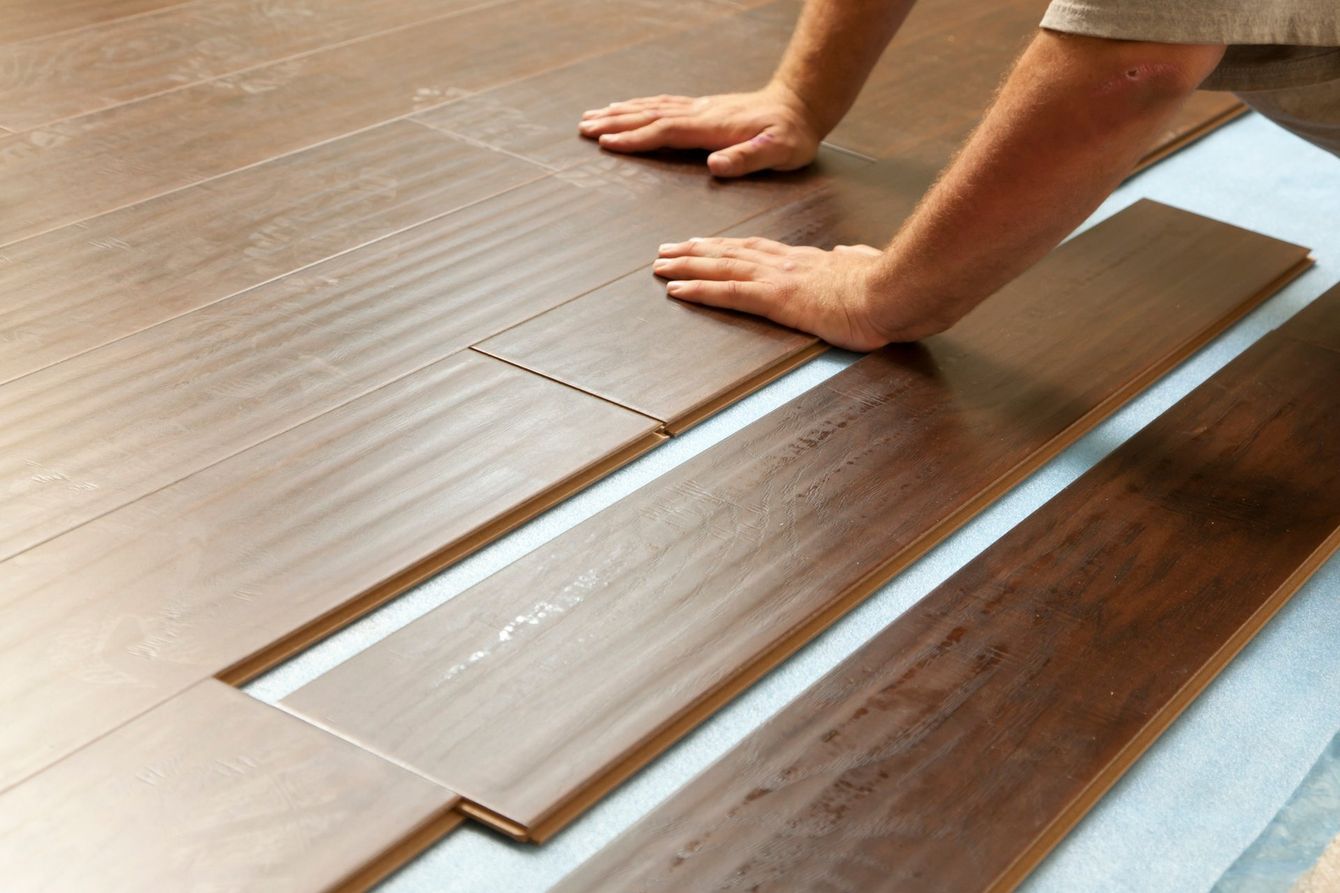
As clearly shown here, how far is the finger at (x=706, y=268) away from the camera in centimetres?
204

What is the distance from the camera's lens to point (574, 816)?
4.06 feet

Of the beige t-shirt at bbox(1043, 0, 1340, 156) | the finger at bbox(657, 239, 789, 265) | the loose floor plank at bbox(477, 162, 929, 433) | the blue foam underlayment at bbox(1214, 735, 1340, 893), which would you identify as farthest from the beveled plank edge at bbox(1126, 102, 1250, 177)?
the blue foam underlayment at bbox(1214, 735, 1340, 893)

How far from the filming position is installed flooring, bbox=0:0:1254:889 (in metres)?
1.36

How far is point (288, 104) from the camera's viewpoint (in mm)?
2609

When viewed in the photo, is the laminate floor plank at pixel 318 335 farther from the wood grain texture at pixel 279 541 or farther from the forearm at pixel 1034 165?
the forearm at pixel 1034 165

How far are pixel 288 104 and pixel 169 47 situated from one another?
407mm

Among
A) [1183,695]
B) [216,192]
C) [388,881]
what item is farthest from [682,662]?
[216,192]

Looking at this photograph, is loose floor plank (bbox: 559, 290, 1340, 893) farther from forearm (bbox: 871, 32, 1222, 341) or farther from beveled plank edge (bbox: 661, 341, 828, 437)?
beveled plank edge (bbox: 661, 341, 828, 437)

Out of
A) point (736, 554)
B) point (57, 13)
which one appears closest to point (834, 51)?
point (736, 554)

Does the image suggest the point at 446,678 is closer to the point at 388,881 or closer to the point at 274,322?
the point at 388,881

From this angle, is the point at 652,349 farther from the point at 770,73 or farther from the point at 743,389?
the point at 770,73

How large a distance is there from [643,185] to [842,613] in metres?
1.12

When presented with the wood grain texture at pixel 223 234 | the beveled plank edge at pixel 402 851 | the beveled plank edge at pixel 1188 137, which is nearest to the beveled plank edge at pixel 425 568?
the beveled plank edge at pixel 402 851

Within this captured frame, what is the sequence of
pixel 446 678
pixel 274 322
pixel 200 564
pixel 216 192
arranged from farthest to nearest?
pixel 216 192 → pixel 274 322 → pixel 200 564 → pixel 446 678
